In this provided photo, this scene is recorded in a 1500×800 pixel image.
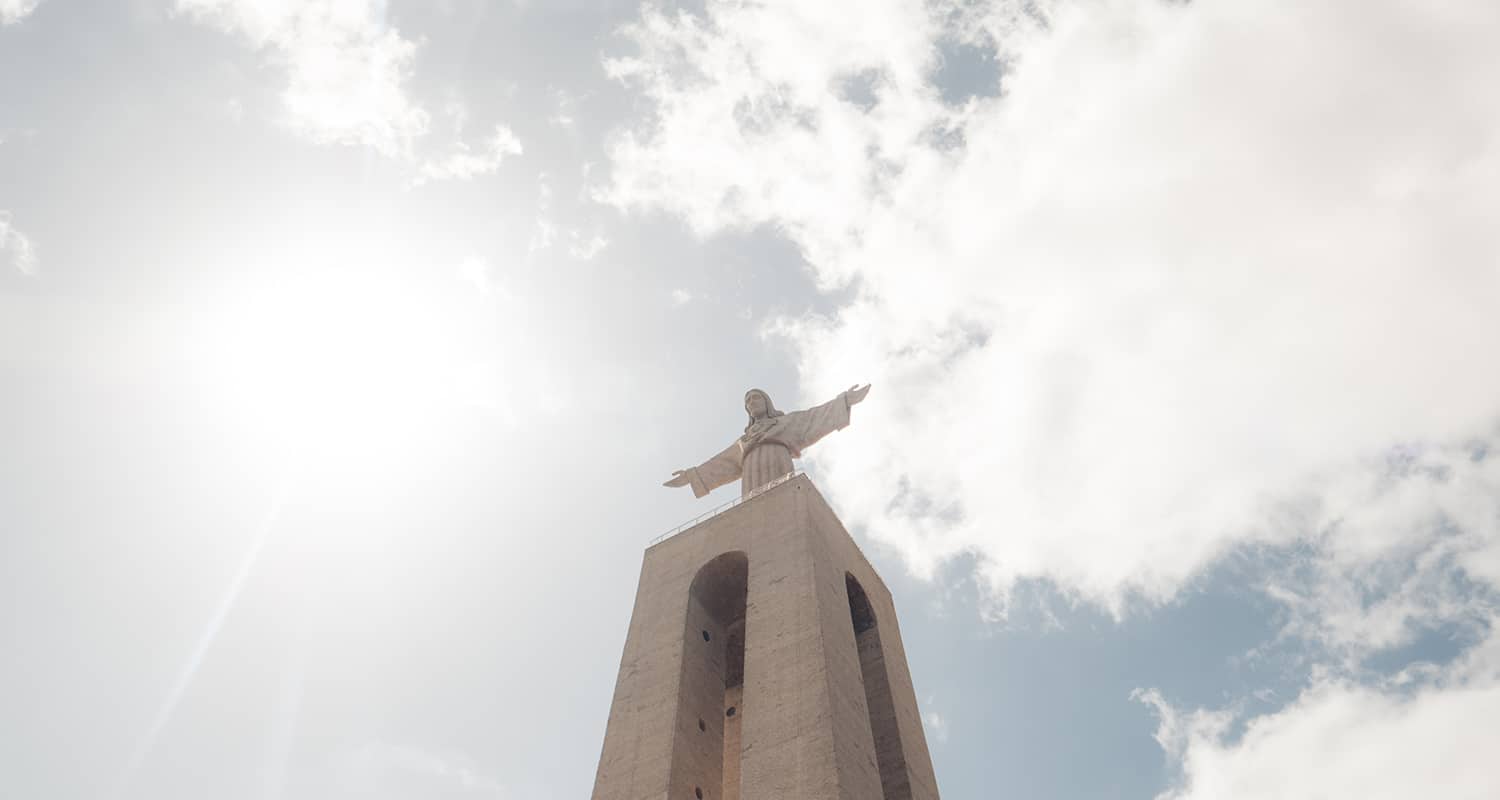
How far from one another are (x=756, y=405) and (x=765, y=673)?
35.0 ft

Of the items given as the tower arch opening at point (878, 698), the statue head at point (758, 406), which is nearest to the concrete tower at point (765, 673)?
the tower arch opening at point (878, 698)

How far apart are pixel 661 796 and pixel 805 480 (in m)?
7.95

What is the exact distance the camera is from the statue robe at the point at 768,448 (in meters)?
23.2

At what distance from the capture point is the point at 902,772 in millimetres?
16734

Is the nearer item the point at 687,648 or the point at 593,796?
the point at 593,796

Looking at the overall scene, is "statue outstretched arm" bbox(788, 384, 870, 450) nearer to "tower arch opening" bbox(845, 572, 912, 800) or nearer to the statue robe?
the statue robe

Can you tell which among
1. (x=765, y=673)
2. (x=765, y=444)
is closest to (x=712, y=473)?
(x=765, y=444)

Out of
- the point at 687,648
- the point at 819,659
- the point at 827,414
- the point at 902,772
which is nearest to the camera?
the point at 819,659

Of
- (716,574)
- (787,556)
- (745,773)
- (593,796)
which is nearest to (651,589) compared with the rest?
(716,574)

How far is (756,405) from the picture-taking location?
2545 cm

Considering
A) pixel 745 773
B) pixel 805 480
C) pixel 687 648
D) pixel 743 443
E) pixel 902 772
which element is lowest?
pixel 745 773

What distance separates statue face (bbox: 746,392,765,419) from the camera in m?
25.3

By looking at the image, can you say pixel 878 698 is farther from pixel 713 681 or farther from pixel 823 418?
pixel 823 418

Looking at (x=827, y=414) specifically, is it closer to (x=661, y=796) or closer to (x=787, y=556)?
(x=787, y=556)
